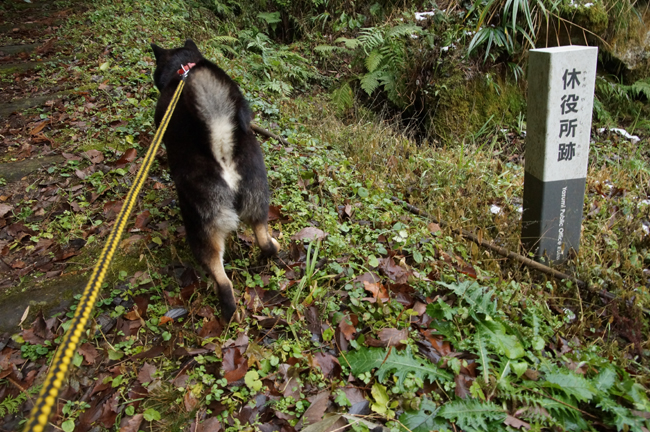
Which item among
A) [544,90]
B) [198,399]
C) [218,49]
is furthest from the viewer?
[218,49]

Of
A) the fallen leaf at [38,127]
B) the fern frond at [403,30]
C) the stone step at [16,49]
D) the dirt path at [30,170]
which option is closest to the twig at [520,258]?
the dirt path at [30,170]

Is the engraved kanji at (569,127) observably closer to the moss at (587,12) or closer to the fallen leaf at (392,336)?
the fallen leaf at (392,336)

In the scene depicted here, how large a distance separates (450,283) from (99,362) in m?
2.37

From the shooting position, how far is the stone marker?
111 inches

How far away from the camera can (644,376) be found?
2250 mm

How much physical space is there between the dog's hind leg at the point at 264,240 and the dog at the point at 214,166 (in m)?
0.15

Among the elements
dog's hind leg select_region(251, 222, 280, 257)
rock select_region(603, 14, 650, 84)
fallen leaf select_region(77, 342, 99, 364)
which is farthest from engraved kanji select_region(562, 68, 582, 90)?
rock select_region(603, 14, 650, 84)

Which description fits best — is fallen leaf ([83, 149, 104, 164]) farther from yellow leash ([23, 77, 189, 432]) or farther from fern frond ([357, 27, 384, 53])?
fern frond ([357, 27, 384, 53])

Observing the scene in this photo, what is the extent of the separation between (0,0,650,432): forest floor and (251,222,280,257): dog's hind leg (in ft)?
0.46

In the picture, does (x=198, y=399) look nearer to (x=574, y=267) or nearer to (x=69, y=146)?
(x=574, y=267)

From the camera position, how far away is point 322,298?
104 inches

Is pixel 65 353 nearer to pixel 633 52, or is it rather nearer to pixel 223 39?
pixel 223 39

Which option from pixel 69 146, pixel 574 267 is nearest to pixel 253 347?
pixel 574 267

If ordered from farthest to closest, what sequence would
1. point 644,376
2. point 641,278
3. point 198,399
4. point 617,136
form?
point 617,136 < point 641,278 < point 644,376 < point 198,399
